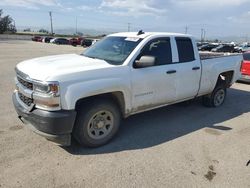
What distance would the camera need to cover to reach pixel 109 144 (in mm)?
4496

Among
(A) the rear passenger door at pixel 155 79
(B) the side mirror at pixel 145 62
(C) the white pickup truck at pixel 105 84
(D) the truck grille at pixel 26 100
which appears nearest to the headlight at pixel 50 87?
(C) the white pickup truck at pixel 105 84

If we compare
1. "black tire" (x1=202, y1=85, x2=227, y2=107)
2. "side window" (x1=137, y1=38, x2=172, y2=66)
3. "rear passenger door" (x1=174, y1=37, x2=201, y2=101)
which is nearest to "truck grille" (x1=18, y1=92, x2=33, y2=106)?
"side window" (x1=137, y1=38, x2=172, y2=66)

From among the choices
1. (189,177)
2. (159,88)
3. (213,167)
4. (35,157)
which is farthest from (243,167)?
(35,157)

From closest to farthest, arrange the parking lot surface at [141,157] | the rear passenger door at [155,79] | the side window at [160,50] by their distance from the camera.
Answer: the parking lot surface at [141,157], the rear passenger door at [155,79], the side window at [160,50]

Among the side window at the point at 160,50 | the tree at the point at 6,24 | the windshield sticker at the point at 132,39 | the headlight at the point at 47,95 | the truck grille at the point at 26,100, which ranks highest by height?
the tree at the point at 6,24

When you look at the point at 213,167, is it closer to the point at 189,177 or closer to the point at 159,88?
the point at 189,177

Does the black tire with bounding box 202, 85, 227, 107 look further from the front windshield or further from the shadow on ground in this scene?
the front windshield

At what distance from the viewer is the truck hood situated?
3.78 meters

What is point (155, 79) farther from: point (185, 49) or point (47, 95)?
point (47, 95)

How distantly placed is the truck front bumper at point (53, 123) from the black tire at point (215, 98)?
4.20 m

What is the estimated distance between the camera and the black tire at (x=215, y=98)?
6793mm

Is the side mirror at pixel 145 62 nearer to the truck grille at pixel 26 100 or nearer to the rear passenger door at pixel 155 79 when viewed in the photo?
the rear passenger door at pixel 155 79

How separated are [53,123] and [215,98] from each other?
15.4 feet

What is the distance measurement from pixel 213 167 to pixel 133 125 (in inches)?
77.7
